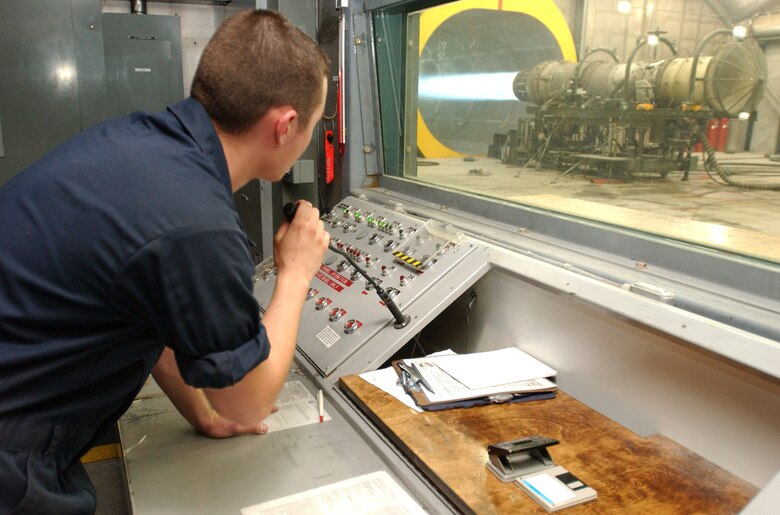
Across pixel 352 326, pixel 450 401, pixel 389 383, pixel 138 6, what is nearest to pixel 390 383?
pixel 389 383

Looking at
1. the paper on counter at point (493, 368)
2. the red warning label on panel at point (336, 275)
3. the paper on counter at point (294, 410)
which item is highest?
the red warning label on panel at point (336, 275)

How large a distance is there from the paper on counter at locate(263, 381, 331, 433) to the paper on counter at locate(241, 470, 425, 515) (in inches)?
9.9

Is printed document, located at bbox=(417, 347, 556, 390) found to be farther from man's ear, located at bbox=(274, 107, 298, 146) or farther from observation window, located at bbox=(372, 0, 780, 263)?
man's ear, located at bbox=(274, 107, 298, 146)

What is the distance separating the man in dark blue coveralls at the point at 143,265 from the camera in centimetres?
83

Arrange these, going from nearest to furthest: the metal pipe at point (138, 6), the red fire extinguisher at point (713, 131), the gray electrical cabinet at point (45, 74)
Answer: the red fire extinguisher at point (713, 131) < the gray electrical cabinet at point (45, 74) < the metal pipe at point (138, 6)

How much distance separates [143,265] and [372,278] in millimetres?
1056

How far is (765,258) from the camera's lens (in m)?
1.25

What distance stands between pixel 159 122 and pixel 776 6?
133cm

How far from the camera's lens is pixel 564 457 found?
1160 millimetres

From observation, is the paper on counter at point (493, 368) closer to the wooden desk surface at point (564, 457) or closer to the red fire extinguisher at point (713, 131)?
the wooden desk surface at point (564, 457)

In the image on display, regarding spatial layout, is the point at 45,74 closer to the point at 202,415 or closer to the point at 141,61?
the point at 141,61

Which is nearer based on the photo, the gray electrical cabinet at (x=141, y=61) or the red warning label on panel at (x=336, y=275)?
the red warning label on panel at (x=336, y=275)

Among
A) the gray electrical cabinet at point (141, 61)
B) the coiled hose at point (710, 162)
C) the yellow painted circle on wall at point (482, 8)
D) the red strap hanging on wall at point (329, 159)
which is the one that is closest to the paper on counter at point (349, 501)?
the coiled hose at point (710, 162)

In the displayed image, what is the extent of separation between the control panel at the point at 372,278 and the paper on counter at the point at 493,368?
0.50 feet
